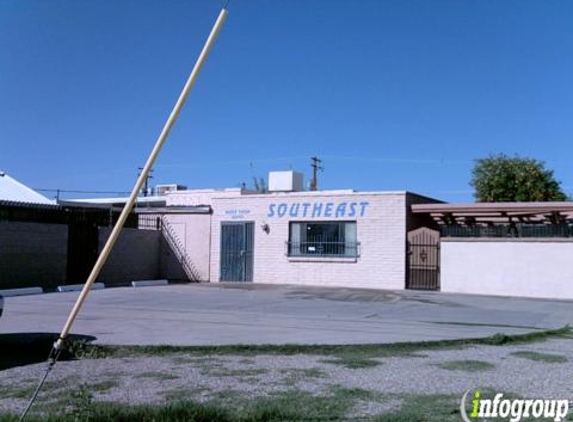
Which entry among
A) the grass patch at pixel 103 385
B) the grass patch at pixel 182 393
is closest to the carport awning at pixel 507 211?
the grass patch at pixel 182 393

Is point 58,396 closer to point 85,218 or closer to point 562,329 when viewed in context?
point 562,329

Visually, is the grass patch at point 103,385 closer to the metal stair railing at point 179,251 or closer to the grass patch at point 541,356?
the grass patch at point 541,356

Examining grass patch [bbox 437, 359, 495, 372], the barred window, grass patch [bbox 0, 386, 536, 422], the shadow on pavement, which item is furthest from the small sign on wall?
grass patch [bbox 0, 386, 536, 422]

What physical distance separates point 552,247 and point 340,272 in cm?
847

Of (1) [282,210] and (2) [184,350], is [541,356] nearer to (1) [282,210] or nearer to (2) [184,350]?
(2) [184,350]

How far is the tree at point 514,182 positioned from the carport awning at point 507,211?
14.2 m

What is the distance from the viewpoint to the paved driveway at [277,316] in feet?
42.3

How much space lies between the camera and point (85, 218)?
28.3 m

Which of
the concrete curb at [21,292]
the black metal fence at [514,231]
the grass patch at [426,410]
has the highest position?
the black metal fence at [514,231]

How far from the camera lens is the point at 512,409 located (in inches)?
279

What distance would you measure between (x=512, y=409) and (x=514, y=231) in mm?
19633

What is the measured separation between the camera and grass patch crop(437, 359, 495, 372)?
948 cm

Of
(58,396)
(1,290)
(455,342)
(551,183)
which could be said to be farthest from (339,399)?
(551,183)

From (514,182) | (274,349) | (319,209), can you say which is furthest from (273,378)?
(514,182)
